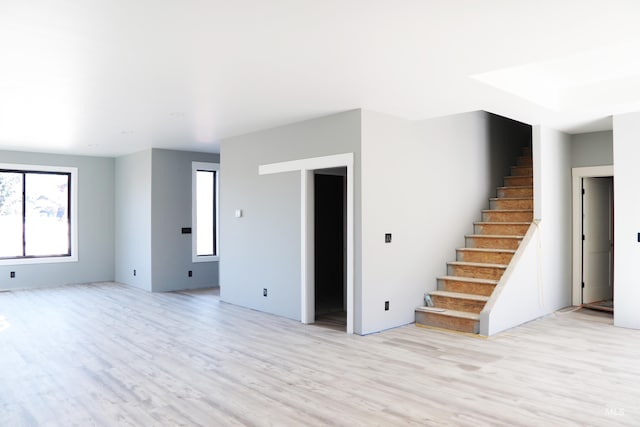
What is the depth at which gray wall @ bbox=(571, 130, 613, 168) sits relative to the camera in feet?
21.6

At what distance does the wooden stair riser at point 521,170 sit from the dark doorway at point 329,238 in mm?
2682

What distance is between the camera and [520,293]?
230 inches

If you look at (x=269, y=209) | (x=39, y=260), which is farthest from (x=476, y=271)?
(x=39, y=260)

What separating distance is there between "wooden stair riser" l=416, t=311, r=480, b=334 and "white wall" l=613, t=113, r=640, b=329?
5.99ft

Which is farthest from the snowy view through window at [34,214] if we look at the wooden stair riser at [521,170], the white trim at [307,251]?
the wooden stair riser at [521,170]

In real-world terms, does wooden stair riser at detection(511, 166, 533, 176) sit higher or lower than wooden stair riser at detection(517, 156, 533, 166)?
lower

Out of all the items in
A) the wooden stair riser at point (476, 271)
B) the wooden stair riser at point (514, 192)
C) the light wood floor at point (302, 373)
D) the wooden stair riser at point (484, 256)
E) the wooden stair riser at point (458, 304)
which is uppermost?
the wooden stair riser at point (514, 192)

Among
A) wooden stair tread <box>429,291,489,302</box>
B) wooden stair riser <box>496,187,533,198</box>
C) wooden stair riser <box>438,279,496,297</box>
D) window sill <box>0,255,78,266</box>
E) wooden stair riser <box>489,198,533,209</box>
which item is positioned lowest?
wooden stair tread <box>429,291,489,302</box>

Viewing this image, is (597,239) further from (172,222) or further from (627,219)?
(172,222)

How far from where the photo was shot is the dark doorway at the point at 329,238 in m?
7.42

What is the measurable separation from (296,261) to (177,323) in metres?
1.64

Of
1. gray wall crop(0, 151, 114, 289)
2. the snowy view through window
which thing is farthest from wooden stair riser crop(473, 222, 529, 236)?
the snowy view through window

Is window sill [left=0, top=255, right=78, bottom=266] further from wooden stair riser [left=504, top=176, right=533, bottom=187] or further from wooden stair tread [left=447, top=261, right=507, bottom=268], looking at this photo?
wooden stair riser [left=504, top=176, right=533, bottom=187]

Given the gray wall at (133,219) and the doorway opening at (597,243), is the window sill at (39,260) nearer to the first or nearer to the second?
the gray wall at (133,219)
